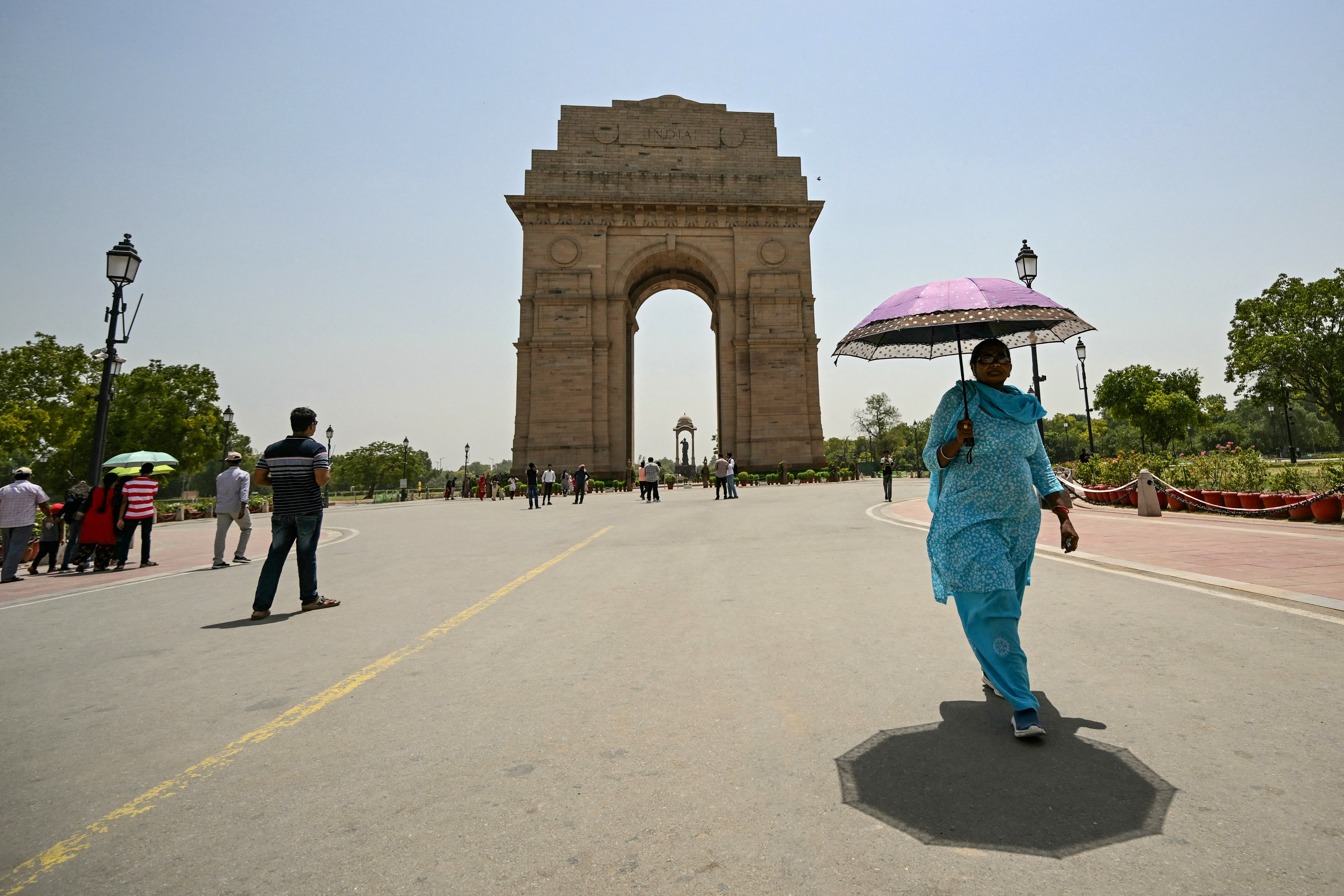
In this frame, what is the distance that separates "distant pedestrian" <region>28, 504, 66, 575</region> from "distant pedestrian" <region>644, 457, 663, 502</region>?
1434 cm

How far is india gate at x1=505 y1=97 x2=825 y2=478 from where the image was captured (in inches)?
1492

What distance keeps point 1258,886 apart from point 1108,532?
397 inches

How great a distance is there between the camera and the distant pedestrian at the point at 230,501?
980cm

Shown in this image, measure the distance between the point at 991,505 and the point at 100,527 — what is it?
12099mm

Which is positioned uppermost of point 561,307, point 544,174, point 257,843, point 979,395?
point 544,174

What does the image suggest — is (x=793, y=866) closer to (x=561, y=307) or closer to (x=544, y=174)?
(x=561, y=307)

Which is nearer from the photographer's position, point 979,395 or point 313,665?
point 979,395

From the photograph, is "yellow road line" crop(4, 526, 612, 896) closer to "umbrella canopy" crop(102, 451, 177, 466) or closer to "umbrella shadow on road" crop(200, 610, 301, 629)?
"umbrella shadow on road" crop(200, 610, 301, 629)

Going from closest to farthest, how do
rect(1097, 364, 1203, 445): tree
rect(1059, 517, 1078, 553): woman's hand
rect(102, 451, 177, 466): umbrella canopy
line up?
rect(1059, 517, 1078, 553): woman's hand, rect(102, 451, 177, 466): umbrella canopy, rect(1097, 364, 1203, 445): tree

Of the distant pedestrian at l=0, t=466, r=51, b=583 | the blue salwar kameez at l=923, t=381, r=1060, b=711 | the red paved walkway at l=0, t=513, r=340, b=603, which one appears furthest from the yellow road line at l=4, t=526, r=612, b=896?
the distant pedestrian at l=0, t=466, r=51, b=583

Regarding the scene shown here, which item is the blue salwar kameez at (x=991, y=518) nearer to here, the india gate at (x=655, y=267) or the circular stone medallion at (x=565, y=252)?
the india gate at (x=655, y=267)

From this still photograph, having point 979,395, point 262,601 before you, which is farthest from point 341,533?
point 979,395

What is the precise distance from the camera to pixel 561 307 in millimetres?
38594

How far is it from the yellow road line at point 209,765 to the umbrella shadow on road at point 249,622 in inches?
65.1
